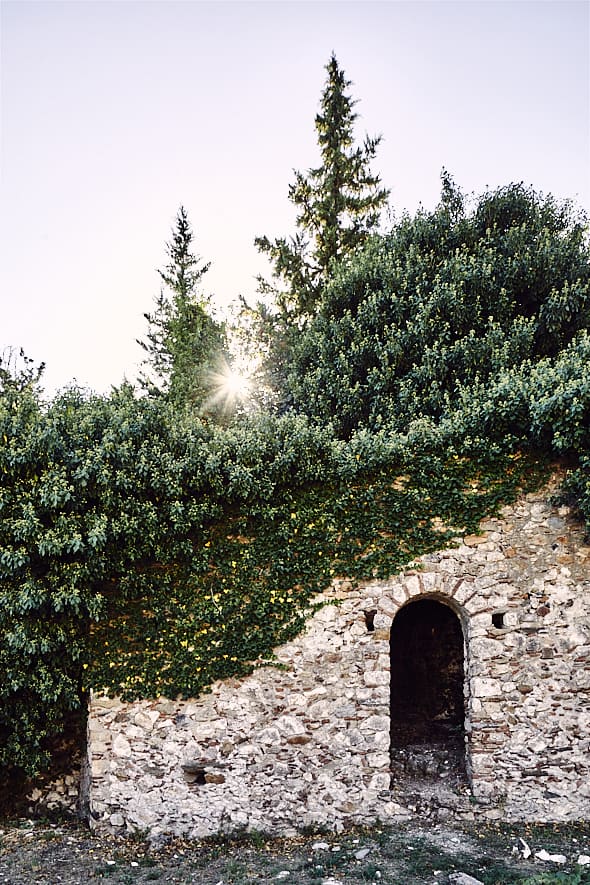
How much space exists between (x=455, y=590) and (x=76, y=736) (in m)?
5.38

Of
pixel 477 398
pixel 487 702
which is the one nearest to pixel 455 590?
pixel 487 702

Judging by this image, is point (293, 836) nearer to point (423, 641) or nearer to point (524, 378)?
point (423, 641)

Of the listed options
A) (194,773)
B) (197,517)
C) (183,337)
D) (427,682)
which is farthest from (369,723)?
(183,337)

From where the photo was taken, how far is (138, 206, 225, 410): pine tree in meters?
15.5

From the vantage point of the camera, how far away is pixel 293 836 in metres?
6.77

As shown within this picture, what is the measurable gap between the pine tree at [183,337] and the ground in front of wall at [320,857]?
813cm

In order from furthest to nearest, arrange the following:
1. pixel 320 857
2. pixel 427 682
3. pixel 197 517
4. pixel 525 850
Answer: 1. pixel 427 682
2. pixel 197 517
3. pixel 320 857
4. pixel 525 850

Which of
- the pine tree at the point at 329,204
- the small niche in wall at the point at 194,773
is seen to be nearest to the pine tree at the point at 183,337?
the pine tree at the point at 329,204

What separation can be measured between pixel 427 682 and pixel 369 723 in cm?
318

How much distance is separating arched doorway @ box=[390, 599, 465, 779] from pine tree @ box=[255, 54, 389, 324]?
29.0 ft

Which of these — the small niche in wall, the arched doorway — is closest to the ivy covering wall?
the small niche in wall

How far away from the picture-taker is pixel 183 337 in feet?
55.9

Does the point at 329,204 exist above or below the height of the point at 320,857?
above

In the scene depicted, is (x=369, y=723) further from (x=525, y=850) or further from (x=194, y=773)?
(x=194, y=773)
